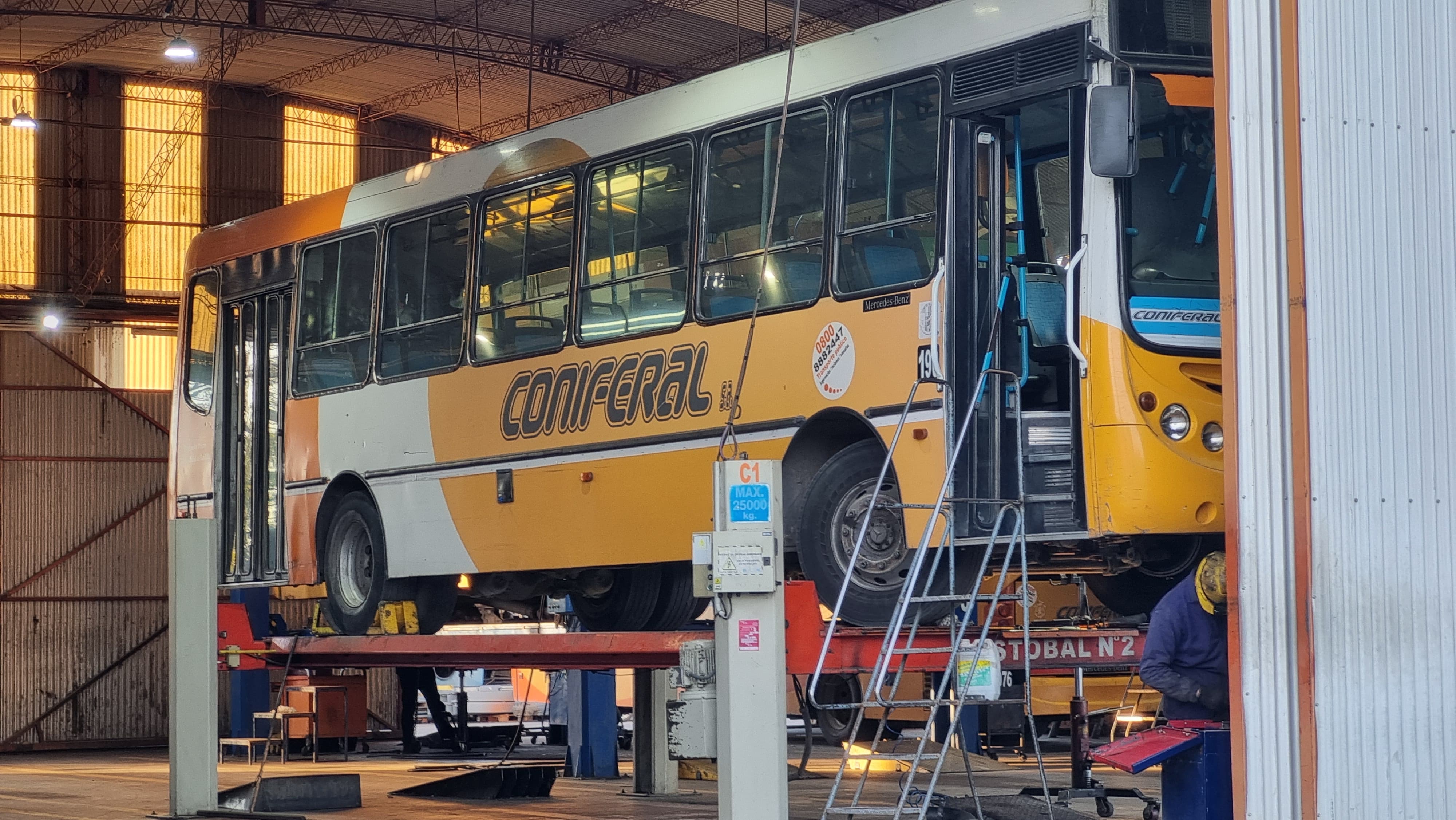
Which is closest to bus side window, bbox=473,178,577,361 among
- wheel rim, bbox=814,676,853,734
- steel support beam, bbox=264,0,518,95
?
wheel rim, bbox=814,676,853,734

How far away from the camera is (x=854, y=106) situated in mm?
9648

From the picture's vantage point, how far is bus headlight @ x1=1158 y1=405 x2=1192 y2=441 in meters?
8.31

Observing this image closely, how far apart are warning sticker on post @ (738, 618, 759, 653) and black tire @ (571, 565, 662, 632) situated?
4.83 m

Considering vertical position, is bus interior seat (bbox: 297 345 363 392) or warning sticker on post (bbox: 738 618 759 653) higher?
bus interior seat (bbox: 297 345 363 392)

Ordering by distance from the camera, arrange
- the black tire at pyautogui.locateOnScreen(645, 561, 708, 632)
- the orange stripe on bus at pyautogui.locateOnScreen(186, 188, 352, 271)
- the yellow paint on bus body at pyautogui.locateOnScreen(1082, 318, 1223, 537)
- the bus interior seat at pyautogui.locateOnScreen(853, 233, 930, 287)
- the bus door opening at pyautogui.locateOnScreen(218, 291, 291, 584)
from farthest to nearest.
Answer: the bus door opening at pyautogui.locateOnScreen(218, 291, 291, 584)
the orange stripe on bus at pyautogui.locateOnScreen(186, 188, 352, 271)
the black tire at pyautogui.locateOnScreen(645, 561, 708, 632)
the bus interior seat at pyautogui.locateOnScreen(853, 233, 930, 287)
the yellow paint on bus body at pyautogui.locateOnScreen(1082, 318, 1223, 537)

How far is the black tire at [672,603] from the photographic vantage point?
12633 millimetres

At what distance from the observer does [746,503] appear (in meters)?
7.92


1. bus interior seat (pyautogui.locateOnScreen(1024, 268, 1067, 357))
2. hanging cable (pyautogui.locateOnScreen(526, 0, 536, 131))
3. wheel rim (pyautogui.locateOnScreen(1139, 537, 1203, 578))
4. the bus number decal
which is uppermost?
hanging cable (pyautogui.locateOnScreen(526, 0, 536, 131))

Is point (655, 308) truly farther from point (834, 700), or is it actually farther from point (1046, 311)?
point (834, 700)

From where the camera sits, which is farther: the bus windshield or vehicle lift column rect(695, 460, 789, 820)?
the bus windshield

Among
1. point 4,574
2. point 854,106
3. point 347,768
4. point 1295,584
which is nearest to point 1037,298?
point 854,106

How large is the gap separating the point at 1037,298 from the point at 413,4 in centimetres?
2094

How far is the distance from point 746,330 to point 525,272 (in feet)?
7.54

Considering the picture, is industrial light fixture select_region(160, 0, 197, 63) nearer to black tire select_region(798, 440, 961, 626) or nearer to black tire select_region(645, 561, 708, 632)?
black tire select_region(645, 561, 708, 632)
